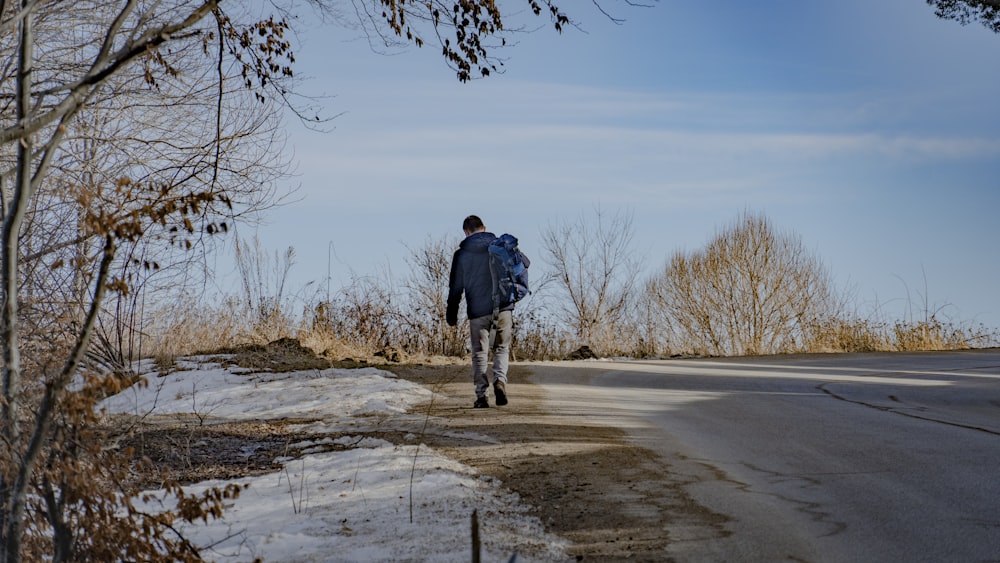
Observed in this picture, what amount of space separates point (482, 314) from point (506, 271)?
606 millimetres

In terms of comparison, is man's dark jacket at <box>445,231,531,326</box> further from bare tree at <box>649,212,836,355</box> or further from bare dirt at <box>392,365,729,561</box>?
bare tree at <box>649,212,836,355</box>

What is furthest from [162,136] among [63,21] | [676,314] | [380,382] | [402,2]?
[676,314]

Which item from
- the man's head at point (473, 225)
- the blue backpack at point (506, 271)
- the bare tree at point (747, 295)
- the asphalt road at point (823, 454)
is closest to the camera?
the asphalt road at point (823, 454)

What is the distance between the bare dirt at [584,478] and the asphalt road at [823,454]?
143 millimetres

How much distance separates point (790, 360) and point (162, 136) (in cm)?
1346

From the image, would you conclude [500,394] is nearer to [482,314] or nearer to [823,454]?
Result: [482,314]

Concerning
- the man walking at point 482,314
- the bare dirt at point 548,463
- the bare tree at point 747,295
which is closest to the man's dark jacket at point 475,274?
the man walking at point 482,314

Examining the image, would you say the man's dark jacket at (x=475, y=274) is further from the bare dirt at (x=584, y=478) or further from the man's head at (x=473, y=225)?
the bare dirt at (x=584, y=478)

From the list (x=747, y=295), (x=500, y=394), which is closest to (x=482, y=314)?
(x=500, y=394)

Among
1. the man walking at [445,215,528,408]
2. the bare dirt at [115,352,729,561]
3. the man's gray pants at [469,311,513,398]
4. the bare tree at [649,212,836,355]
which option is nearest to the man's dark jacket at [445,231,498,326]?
the man walking at [445,215,528,408]

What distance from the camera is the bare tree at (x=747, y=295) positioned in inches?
1012

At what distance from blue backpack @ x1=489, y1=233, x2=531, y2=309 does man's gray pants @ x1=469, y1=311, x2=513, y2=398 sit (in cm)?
21

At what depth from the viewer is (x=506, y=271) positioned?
10.4 m

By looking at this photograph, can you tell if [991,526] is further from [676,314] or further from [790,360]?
[676,314]
